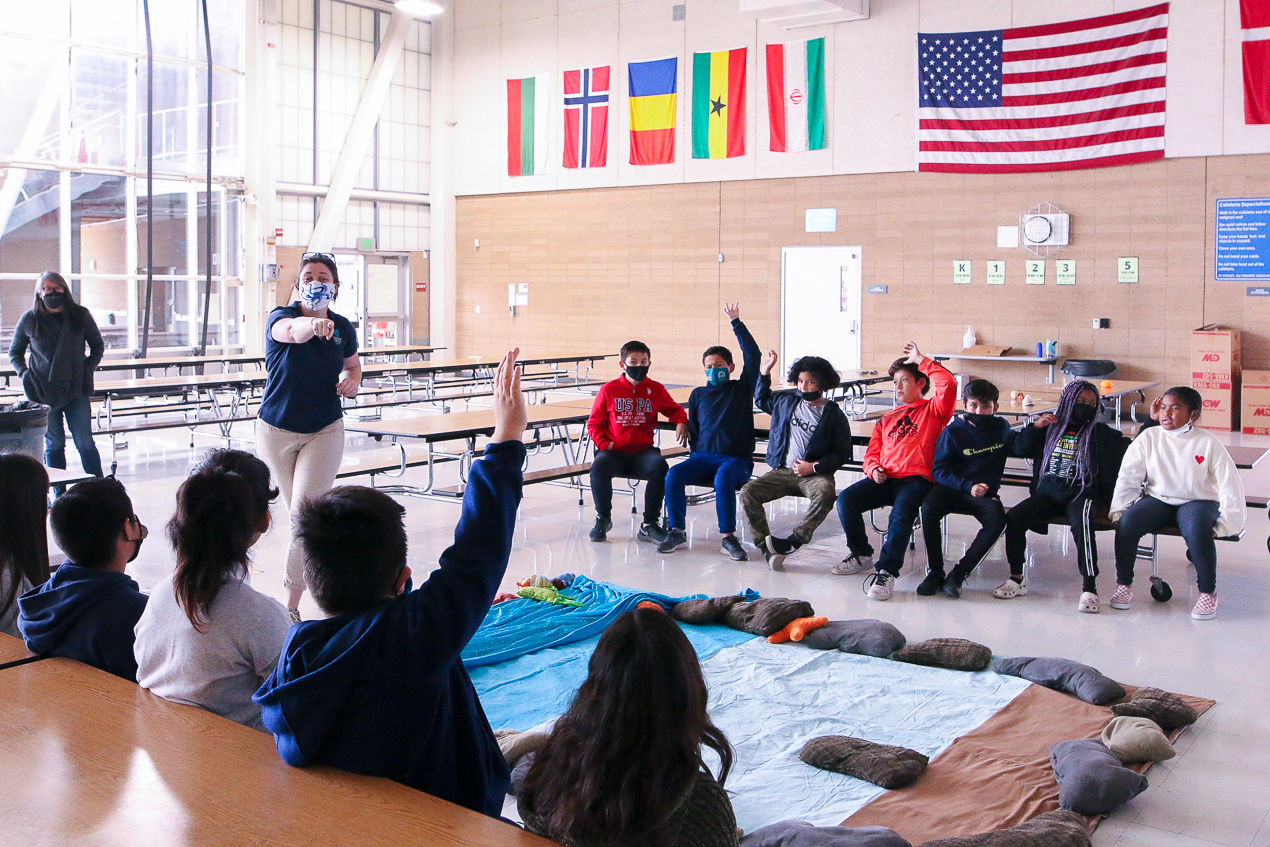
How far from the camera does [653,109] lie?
616 inches

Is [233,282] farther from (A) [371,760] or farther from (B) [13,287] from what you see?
(A) [371,760]

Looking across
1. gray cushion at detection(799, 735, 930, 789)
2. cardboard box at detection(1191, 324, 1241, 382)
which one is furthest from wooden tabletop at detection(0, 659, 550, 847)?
cardboard box at detection(1191, 324, 1241, 382)

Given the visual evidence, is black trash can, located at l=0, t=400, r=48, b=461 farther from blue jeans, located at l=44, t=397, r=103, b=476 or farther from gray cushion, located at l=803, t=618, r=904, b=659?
gray cushion, located at l=803, t=618, r=904, b=659

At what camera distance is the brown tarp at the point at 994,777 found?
2.93m

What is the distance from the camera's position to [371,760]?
1.84 metres

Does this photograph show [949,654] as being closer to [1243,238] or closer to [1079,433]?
[1079,433]

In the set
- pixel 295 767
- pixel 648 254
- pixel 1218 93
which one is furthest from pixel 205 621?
pixel 648 254

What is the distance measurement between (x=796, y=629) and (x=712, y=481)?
208 centimetres

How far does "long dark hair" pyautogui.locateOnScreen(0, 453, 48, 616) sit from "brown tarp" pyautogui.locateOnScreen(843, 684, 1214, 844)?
2.26 meters

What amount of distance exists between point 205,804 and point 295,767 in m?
0.20

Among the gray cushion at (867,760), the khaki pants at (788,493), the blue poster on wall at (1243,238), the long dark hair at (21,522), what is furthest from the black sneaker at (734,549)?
the blue poster on wall at (1243,238)

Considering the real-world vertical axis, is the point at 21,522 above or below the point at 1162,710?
above

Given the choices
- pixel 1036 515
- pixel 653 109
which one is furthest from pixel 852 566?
pixel 653 109

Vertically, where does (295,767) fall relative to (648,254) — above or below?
below
